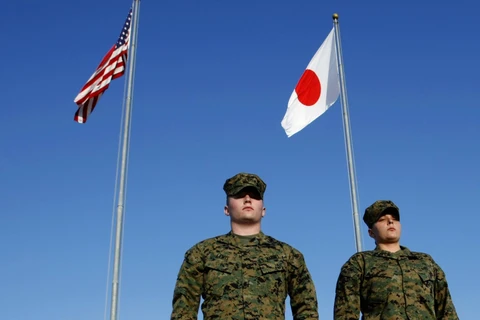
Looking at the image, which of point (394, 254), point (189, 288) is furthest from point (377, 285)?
point (189, 288)

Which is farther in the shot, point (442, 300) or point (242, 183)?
point (442, 300)

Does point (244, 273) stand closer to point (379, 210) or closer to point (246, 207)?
point (246, 207)

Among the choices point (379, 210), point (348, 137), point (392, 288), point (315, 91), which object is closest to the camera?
point (392, 288)

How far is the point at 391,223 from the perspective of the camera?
248 inches

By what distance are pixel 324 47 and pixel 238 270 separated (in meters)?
9.66

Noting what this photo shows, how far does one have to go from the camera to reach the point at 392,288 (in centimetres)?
594

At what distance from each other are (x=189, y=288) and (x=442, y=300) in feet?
8.54

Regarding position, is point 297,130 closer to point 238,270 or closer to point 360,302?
point 360,302

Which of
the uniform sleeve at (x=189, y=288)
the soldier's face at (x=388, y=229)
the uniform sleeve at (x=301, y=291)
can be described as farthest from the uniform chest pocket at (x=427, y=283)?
the uniform sleeve at (x=189, y=288)

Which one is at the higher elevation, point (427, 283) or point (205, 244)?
point (205, 244)

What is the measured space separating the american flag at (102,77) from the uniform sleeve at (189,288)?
9420mm

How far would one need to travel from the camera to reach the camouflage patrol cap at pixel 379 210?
6.32 meters

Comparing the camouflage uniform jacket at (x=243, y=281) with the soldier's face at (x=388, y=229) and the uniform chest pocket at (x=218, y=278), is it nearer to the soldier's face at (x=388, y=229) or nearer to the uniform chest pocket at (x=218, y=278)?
the uniform chest pocket at (x=218, y=278)

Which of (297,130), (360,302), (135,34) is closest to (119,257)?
(297,130)
